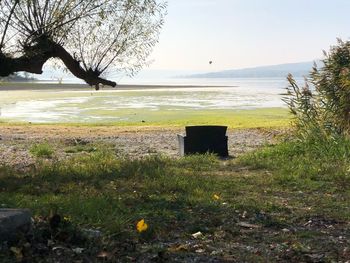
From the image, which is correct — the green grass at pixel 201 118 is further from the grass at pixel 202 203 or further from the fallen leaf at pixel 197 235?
the fallen leaf at pixel 197 235

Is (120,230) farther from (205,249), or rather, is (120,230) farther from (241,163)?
(241,163)

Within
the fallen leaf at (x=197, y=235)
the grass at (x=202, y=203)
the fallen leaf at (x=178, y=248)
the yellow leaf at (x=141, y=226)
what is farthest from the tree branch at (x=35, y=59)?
the fallen leaf at (x=178, y=248)

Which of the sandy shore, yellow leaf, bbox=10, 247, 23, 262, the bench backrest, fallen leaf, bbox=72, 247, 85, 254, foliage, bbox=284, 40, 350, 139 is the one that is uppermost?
foliage, bbox=284, 40, 350, 139

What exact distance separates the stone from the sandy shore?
611 cm

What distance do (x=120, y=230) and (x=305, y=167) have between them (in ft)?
17.4

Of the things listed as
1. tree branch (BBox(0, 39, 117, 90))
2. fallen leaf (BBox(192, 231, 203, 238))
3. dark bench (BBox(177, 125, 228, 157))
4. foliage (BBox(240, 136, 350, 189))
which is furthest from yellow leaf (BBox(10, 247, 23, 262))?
dark bench (BBox(177, 125, 228, 157))

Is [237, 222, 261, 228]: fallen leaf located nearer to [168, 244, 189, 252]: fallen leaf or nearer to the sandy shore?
[168, 244, 189, 252]: fallen leaf

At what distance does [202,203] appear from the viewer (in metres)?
6.37

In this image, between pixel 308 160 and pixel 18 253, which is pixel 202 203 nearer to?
pixel 18 253

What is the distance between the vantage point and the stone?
13.6 ft

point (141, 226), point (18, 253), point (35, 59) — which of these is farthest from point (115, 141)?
point (18, 253)

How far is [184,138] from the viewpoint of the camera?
12273 millimetres

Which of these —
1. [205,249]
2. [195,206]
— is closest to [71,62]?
[195,206]

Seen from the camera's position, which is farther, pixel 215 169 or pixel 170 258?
pixel 215 169
